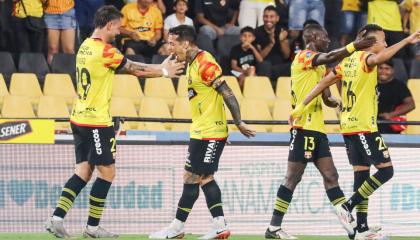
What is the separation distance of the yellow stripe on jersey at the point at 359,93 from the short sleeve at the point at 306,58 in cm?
30

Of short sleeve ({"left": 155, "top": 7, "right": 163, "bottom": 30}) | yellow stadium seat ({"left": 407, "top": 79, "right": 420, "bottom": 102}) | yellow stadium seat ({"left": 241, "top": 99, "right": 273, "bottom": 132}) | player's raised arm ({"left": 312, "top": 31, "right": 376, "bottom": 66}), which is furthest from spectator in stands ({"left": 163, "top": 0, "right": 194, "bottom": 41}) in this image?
player's raised arm ({"left": 312, "top": 31, "right": 376, "bottom": 66})

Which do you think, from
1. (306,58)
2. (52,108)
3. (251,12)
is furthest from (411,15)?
(306,58)

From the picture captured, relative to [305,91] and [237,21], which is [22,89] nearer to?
[237,21]

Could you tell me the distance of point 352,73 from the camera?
1410 centimetres

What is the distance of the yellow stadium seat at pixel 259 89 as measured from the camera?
67.3 ft

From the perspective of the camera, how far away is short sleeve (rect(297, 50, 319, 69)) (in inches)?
561

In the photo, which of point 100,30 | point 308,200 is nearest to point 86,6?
point 308,200

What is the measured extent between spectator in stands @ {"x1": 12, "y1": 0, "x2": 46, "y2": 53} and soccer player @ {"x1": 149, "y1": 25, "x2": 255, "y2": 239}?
662 cm

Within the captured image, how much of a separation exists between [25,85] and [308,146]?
673 cm

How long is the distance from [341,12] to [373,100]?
895 cm

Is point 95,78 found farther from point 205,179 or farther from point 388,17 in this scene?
point 388,17

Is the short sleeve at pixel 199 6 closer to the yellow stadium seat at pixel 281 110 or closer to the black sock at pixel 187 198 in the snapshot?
the yellow stadium seat at pixel 281 110

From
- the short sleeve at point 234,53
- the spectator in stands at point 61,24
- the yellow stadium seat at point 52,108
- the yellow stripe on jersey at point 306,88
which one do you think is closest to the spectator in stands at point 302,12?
the short sleeve at point 234,53

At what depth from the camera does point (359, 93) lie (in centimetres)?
1409
